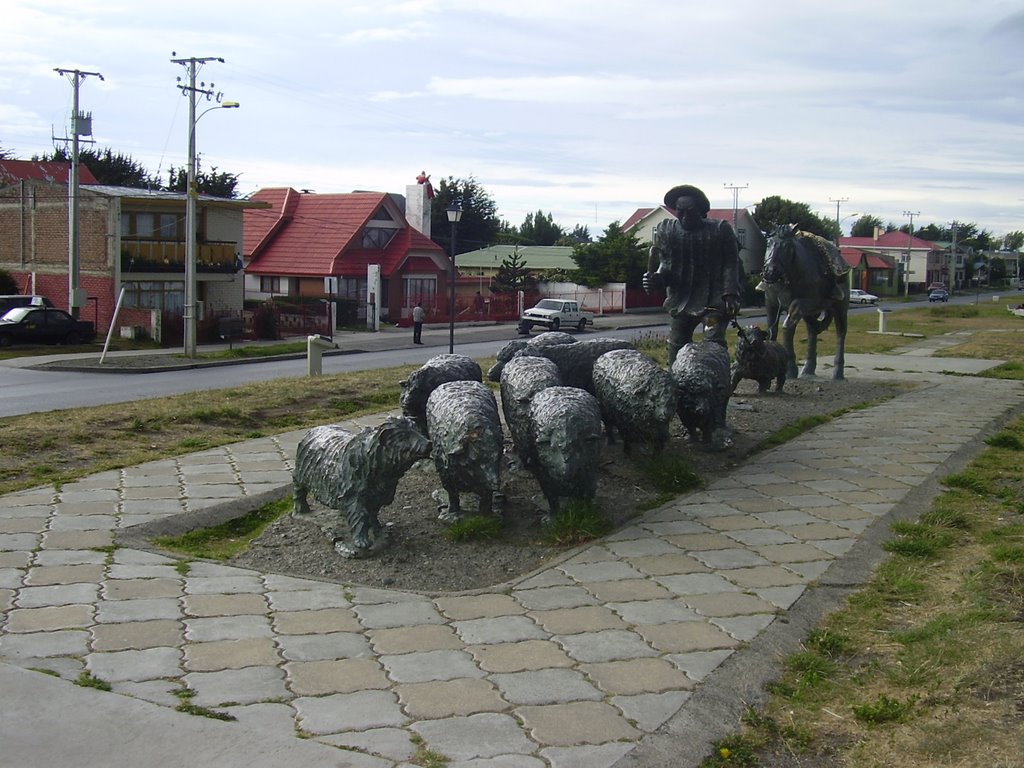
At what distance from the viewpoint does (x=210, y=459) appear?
10102 millimetres

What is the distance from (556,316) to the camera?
38.6 meters

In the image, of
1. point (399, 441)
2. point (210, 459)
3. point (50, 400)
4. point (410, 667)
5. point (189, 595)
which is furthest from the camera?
point (50, 400)

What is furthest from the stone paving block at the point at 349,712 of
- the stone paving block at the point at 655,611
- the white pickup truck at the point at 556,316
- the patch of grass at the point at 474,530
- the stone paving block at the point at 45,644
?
the white pickup truck at the point at 556,316

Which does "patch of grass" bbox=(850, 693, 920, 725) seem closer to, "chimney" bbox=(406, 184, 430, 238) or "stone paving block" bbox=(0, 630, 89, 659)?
"stone paving block" bbox=(0, 630, 89, 659)

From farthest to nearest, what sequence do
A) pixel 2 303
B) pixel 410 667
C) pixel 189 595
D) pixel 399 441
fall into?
pixel 2 303, pixel 399 441, pixel 189 595, pixel 410 667

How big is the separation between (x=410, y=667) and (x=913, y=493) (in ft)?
17.7

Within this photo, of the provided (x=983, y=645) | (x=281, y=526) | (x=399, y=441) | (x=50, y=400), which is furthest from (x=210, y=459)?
(x=50, y=400)

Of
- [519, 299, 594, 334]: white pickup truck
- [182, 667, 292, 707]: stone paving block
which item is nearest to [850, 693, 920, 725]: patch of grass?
[182, 667, 292, 707]: stone paving block

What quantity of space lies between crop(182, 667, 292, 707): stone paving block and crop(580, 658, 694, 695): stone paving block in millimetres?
1487

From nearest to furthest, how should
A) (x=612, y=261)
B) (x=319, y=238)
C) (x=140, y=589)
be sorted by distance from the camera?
(x=140, y=589), (x=319, y=238), (x=612, y=261)

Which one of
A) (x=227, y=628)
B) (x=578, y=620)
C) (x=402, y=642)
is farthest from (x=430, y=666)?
(x=227, y=628)

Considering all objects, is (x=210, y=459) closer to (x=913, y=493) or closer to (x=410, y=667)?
→ (x=410, y=667)

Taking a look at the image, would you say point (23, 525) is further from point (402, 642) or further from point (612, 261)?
point (612, 261)

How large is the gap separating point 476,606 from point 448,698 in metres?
1.24
